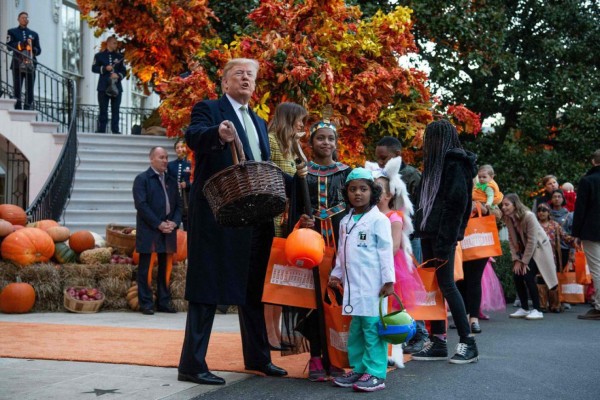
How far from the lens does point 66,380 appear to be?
5.61m

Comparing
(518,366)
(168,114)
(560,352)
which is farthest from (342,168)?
(168,114)

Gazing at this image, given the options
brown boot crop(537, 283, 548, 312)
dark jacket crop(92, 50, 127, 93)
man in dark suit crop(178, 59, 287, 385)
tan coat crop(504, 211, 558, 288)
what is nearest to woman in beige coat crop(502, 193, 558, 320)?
tan coat crop(504, 211, 558, 288)

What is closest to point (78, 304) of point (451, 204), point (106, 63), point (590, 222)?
point (451, 204)

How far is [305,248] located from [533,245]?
21.1 feet

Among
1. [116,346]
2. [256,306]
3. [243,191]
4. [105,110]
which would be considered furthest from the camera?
[105,110]

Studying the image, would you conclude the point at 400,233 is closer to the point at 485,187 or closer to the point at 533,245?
the point at 485,187

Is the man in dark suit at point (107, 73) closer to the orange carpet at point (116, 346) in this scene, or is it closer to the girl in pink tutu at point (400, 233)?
the orange carpet at point (116, 346)

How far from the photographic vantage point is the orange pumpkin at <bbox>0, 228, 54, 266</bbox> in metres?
10.6

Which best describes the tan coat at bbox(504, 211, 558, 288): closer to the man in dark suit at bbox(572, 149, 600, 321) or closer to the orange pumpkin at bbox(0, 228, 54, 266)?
the man in dark suit at bbox(572, 149, 600, 321)

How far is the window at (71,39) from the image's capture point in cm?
2059

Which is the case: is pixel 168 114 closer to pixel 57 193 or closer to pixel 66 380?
pixel 57 193

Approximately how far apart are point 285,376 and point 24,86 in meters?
12.2

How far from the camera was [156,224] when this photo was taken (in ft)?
33.9

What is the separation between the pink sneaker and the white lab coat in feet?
1.49
